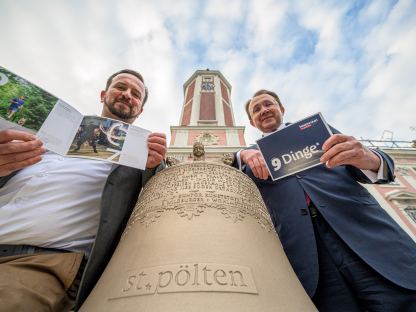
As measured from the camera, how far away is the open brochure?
982mm

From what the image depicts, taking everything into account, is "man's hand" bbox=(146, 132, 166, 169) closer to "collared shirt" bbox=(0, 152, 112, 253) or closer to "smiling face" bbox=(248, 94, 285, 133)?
"collared shirt" bbox=(0, 152, 112, 253)

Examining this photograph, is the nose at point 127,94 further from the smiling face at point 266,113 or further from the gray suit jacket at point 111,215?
the smiling face at point 266,113

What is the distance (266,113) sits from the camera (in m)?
2.24

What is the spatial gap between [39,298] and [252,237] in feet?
3.18

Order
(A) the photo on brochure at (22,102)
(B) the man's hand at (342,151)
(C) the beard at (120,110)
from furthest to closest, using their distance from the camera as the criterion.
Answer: (C) the beard at (120,110) → (B) the man's hand at (342,151) → (A) the photo on brochure at (22,102)

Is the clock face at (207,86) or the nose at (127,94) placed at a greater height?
the clock face at (207,86)

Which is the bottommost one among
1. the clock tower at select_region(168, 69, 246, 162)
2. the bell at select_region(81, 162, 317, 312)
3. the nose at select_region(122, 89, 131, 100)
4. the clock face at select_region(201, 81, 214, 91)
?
the bell at select_region(81, 162, 317, 312)

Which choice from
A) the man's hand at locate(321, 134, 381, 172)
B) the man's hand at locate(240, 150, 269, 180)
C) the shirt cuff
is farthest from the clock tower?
the man's hand at locate(321, 134, 381, 172)

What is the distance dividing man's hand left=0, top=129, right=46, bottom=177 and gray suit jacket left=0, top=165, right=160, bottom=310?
41cm

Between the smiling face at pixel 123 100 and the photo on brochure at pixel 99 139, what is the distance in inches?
25.4

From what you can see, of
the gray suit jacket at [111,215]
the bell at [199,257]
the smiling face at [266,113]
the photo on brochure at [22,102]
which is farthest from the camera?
the smiling face at [266,113]

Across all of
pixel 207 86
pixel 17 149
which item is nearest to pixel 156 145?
pixel 17 149

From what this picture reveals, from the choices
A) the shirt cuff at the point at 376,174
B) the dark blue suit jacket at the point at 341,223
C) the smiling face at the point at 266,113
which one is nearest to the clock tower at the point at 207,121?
the smiling face at the point at 266,113

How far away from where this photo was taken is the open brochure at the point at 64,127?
0.98 meters
